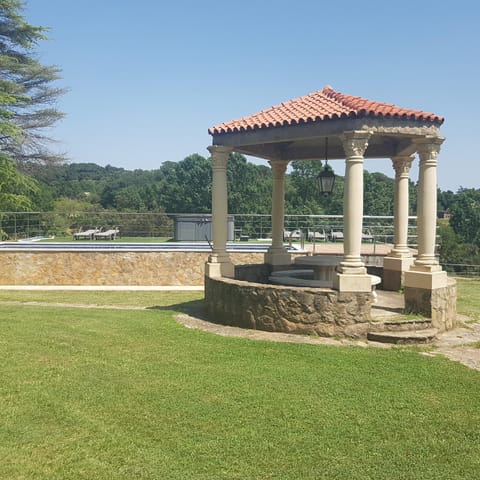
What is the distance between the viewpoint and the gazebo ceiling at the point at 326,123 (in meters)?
7.95

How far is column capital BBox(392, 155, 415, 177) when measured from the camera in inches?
A: 454

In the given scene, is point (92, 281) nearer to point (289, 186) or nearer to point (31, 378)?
point (31, 378)

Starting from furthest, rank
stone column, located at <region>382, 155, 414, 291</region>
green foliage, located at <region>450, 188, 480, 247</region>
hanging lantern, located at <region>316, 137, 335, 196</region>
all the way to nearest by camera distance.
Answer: green foliage, located at <region>450, 188, 480, 247</region> → stone column, located at <region>382, 155, 414, 291</region> → hanging lantern, located at <region>316, 137, 335, 196</region>

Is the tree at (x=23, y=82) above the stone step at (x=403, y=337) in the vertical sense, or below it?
above

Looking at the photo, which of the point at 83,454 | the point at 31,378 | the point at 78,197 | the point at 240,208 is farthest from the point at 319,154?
the point at 78,197

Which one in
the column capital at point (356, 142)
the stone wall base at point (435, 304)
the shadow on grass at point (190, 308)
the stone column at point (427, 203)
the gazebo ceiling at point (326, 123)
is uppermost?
the gazebo ceiling at point (326, 123)

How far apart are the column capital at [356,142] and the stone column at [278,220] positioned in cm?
445

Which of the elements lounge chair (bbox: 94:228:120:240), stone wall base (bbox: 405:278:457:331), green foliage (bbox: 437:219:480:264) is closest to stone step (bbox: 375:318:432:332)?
stone wall base (bbox: 405:278:457:331)

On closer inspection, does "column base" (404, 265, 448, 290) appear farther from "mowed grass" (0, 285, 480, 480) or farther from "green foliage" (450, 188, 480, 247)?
"green foliage" (450, 188, 480, 247)

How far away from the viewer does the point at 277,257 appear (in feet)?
40.3

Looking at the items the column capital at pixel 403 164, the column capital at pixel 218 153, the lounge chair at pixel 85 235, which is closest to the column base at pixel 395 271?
the column capital at pixel 403 164

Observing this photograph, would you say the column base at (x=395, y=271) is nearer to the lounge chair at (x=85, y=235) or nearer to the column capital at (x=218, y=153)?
the column capital at (x=218, y=153)

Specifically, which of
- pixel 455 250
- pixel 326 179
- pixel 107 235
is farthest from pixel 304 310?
pixel 455 250

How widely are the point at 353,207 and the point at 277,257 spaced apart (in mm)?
4559
